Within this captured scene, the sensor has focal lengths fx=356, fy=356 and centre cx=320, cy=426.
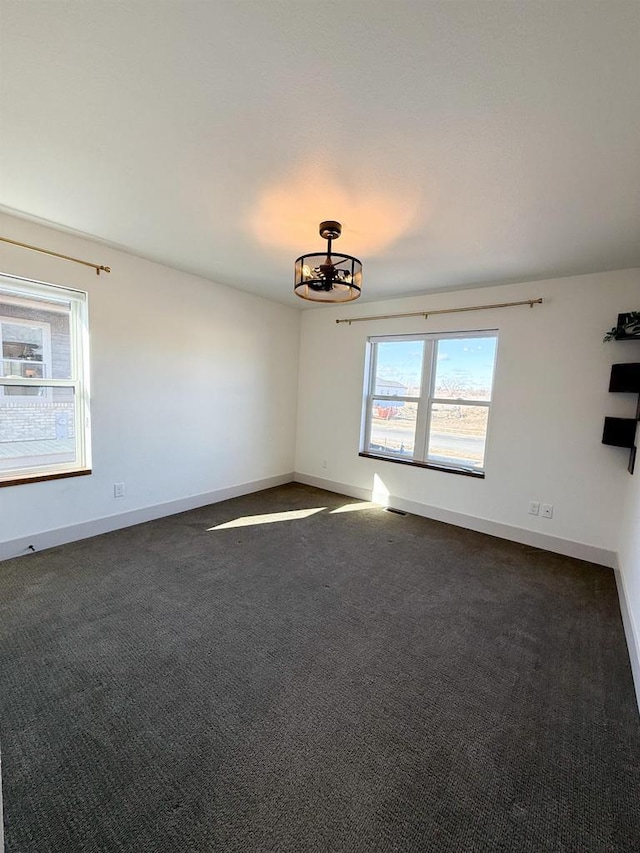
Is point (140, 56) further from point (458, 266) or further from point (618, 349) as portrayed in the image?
point (618, 349)

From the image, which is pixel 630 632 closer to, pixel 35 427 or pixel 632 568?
pixel 632 568

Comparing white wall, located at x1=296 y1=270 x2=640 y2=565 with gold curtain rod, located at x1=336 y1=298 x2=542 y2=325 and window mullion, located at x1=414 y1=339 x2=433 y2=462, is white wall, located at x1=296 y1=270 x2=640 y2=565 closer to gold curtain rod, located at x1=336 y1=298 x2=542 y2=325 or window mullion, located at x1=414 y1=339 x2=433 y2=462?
gold curtain rod, located at x1=336 y1=298 x2=542 y2=325

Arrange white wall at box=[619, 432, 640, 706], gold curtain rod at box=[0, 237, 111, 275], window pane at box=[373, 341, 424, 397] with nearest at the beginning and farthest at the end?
white wall at box=[619, 432, 640, 706]
gold curtain rod at box=[0, 237, 111, 275]
window pane at box=[373, 341, 424, 397]

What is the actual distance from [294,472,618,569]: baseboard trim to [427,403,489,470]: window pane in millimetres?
553

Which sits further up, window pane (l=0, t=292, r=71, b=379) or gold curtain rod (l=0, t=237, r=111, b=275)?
gold curtain rod (l=0, t=237, r=111, b=275)

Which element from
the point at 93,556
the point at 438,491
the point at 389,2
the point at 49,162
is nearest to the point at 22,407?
the point at 93,556

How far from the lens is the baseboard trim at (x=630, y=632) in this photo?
1.79 metres

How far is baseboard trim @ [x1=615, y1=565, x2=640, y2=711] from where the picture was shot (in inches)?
70.3

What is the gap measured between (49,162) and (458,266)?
2.85 meters

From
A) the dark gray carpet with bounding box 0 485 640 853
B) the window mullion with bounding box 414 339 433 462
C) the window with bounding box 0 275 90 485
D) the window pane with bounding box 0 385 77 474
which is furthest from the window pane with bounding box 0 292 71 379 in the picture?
the window mullion with bounding box 414 339 433 462

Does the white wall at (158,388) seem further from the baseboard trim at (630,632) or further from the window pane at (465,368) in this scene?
the baseboard trim at (630,632)

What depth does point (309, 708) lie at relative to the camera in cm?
158

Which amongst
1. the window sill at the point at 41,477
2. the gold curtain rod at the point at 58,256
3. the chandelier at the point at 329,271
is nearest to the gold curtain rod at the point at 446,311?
the chandelier at the point at 329,271

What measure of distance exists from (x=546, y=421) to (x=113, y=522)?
13.5ft
